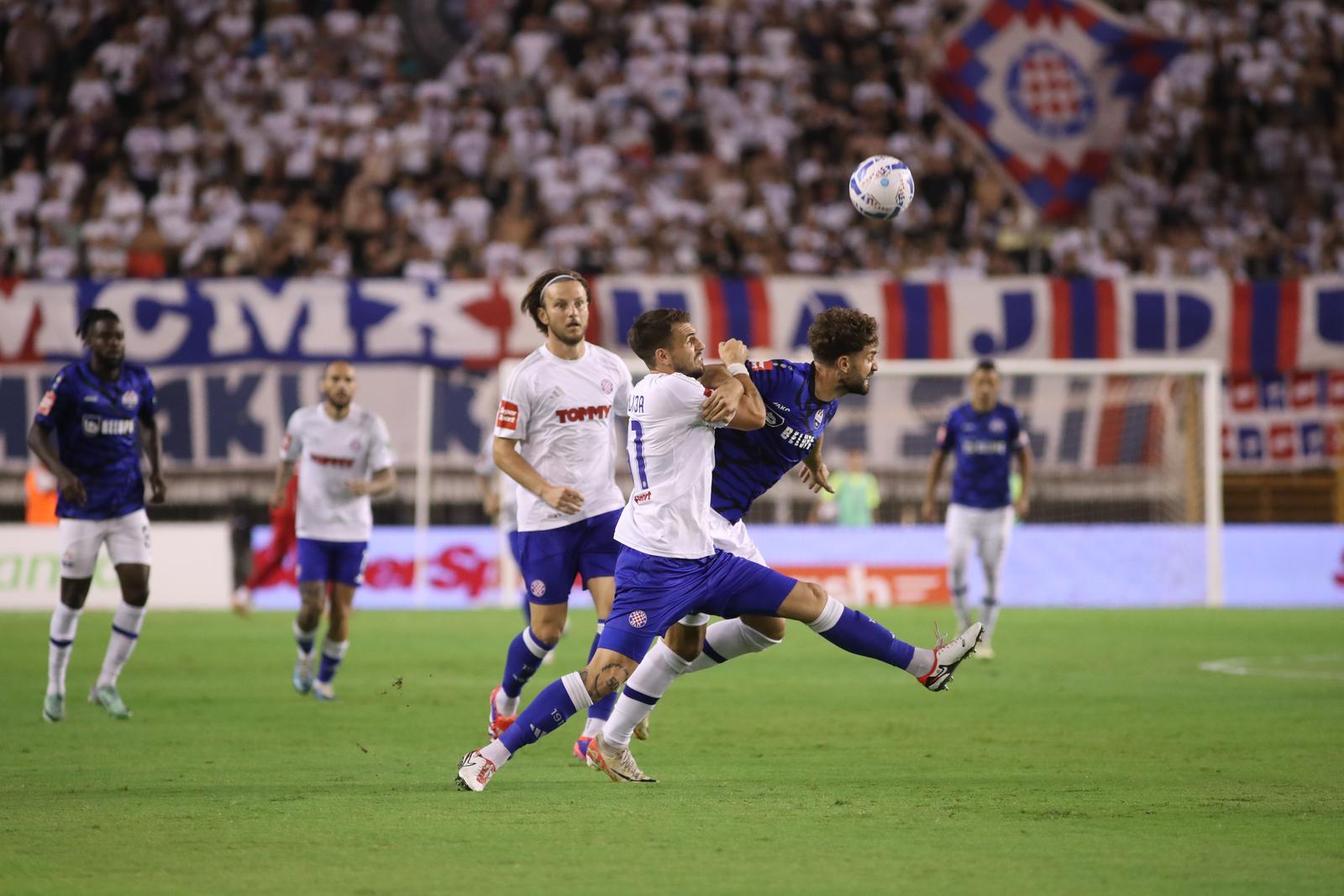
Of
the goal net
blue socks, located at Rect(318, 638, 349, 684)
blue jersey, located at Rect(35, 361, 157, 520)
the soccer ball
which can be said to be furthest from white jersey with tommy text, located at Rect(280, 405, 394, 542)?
the goal net

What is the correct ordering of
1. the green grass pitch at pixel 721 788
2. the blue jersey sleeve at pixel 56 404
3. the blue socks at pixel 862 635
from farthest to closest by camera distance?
the blue jersey sleeve at pixel 56 404 → the blue socks at pixel 862 635 → the green grass pitch at pixel 721 788

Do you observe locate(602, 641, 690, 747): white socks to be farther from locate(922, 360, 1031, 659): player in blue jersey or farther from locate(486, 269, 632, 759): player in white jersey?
locate(922, 360, 1031, 659): player in blue jersey

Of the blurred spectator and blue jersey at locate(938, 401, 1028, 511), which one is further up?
blue jersey at locate(938, 401, 1028, 511)

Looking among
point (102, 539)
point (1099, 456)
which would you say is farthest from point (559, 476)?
point (1099, 456)

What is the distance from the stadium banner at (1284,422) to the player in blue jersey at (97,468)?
17062mm

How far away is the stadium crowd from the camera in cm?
2488

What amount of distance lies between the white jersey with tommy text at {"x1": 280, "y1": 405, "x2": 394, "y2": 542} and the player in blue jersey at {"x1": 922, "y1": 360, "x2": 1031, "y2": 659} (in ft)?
16.8

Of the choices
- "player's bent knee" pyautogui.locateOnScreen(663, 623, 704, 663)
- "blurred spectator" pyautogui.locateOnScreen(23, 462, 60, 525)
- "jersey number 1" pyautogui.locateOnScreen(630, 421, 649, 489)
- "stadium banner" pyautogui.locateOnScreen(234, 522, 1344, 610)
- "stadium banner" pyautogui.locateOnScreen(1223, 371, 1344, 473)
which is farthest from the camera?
"stadium banner" pyautogui.locateOnScreen(1223, 371, 1344, 473)

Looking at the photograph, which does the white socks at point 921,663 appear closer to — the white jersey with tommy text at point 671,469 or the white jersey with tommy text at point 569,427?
the white jersey with tommy text at point 671,469

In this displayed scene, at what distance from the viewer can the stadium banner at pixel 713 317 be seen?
73.3 feet

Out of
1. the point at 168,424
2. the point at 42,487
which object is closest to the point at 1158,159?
the point at 168,424

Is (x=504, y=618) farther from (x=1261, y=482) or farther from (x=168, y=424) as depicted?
(x=1261, y=482)

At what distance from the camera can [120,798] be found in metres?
7.60

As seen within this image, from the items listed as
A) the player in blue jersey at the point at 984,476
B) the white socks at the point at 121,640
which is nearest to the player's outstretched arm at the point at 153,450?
the white socks at the point at 121,640
